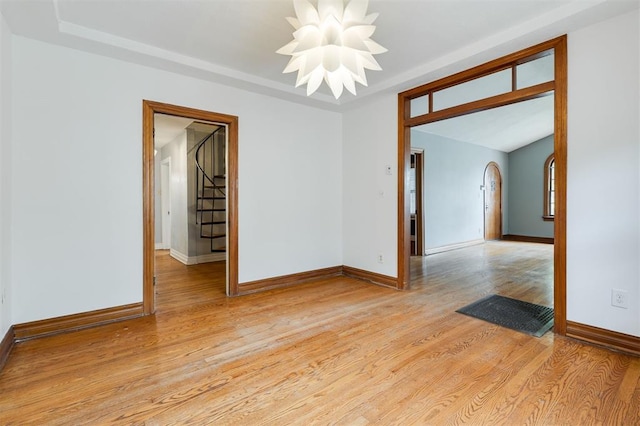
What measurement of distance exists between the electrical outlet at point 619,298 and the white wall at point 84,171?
3303 millimetres

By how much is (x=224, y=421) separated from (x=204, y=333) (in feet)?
3.71

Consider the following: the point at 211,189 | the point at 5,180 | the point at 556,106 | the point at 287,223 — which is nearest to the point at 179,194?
the point at 211,189

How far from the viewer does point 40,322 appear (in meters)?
2.48

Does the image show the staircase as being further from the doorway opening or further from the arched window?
the arched window

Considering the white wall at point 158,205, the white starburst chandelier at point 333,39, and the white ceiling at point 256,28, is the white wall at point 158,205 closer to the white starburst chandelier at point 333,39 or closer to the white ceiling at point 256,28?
the white ceiling at point 256,28

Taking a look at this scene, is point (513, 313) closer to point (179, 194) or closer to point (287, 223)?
point (287, 223)

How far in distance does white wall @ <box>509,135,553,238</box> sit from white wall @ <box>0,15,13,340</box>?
10300mm

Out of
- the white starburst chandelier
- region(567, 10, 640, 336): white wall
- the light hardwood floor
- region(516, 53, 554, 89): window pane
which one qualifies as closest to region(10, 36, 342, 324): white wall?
the light hardwood floor

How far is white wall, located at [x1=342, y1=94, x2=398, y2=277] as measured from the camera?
3.88 meters

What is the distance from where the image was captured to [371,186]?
416 centimetres

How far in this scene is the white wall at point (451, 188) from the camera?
6484 mm

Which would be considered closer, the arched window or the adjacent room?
the adjacent room

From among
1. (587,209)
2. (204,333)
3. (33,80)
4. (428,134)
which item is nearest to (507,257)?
(428,134)

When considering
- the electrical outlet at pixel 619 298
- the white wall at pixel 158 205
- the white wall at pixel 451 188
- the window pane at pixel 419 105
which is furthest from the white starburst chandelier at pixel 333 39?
the white wall at pixel 158 205
